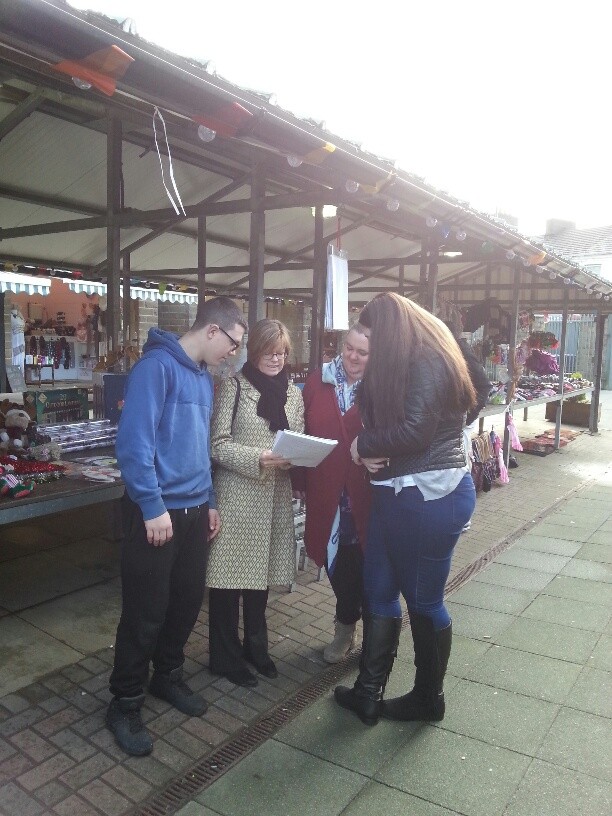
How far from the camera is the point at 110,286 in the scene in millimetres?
5629

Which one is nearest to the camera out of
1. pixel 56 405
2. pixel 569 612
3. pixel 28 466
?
pixel 28 466

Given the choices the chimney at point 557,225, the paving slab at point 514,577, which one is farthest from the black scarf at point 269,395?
the chimney at point 557,225

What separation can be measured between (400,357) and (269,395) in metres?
0.77

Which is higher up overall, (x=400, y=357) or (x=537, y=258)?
(x=537, y=258)

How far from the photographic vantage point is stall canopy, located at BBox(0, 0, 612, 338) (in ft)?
7.72

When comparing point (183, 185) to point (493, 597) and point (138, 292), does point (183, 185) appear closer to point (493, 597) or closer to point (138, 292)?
point (138, 292)

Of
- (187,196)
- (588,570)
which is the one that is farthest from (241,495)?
(187,196)

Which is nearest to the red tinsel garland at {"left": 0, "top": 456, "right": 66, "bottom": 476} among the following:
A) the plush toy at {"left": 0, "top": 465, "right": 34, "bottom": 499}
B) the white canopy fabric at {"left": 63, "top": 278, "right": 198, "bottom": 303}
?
the plush toy at {"left": 0, "top": 465, "right": 34, "bottom": 499}

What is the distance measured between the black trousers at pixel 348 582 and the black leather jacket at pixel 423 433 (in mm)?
769

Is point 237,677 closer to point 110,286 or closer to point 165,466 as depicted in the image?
point 165,466

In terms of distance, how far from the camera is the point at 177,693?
9.77ft

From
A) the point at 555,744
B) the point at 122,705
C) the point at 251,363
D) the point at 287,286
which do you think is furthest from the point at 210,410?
the point at 287,286

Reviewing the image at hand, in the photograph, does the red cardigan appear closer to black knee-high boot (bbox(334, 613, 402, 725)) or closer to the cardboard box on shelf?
black knee-high boot (bbox(334, 613, 402, 725))

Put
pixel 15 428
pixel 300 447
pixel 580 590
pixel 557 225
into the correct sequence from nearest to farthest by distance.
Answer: pixel 300 447, pixel 15 428, pixel 580 590, pixel 557 225
